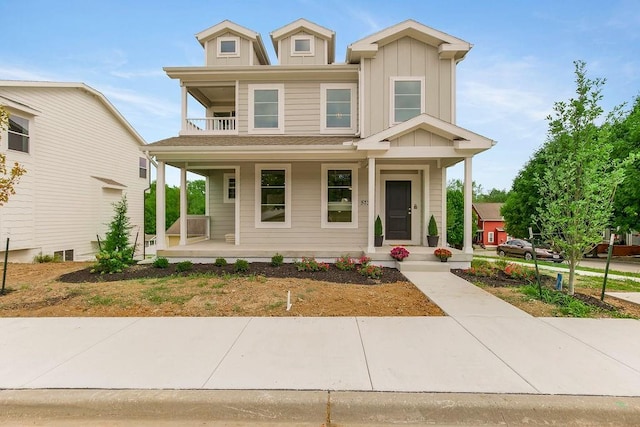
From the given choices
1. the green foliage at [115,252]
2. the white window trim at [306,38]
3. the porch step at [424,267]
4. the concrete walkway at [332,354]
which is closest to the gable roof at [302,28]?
the white window trim at [306,38]

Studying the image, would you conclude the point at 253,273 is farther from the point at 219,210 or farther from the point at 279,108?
the point at 279,108

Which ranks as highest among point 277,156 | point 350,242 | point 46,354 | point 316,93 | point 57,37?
point 57,37

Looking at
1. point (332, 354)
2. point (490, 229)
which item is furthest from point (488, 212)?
point (332, 354)

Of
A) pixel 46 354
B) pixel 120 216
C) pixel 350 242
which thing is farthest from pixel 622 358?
pixel 120 216

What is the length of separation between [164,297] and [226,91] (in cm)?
816

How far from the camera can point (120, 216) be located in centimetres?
859

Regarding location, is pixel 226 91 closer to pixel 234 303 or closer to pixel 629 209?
pixel 234 303

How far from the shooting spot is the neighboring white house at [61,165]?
1138 centimetres

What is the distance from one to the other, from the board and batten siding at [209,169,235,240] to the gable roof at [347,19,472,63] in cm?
649

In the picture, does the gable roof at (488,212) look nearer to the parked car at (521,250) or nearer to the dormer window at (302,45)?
the parked car at (521,250)

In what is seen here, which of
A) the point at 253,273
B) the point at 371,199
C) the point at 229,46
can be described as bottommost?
the point at 253,273

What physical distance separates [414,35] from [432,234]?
6.29 metres

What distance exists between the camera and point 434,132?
27.7 feet

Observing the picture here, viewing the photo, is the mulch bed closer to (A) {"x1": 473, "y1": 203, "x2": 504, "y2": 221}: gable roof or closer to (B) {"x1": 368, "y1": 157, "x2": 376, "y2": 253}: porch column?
(B) {"x1": 368, "y1": 157, "x2": 376, "y2": 253}: porch column
